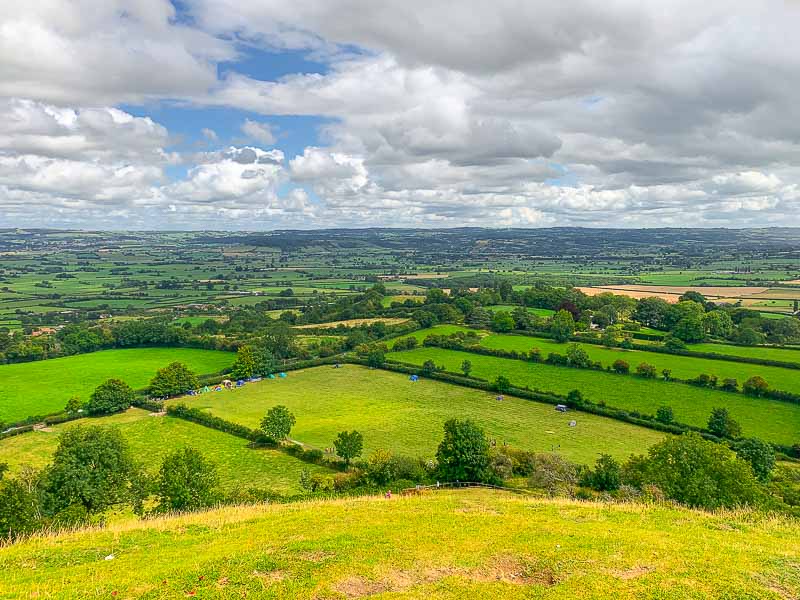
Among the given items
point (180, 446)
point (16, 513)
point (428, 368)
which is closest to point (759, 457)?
point (428, 368)

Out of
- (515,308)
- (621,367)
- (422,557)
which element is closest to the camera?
(422,557)

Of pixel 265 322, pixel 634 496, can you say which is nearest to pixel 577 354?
pixel 634 496

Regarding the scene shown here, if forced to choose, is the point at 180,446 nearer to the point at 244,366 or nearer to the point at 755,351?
Answer: the point at 244,366

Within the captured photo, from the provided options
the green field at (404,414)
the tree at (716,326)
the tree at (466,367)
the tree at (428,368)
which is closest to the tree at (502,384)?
the green field at (404,414)

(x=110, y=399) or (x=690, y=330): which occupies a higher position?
(x=690, y=330)

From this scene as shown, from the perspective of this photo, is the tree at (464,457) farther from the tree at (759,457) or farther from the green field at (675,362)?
the green field at (675,362)
